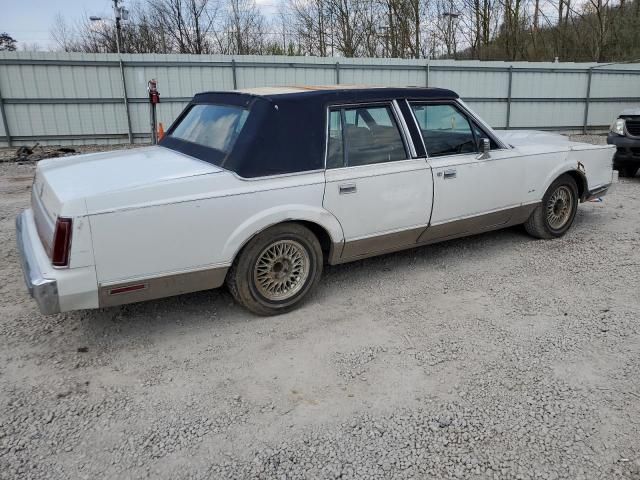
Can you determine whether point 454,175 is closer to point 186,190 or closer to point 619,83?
point 186,190

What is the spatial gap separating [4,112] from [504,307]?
A: 13885 millimetres

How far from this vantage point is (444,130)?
466 cm

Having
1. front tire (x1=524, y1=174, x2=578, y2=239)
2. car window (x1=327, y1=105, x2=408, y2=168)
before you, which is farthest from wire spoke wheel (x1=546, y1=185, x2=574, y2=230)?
car window (x1=327, y1=105, x2=408, y2=168)

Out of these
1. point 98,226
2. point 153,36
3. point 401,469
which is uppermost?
point 153,36

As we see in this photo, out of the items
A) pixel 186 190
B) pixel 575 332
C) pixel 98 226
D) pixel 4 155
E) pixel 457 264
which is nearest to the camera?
pixel 98 226

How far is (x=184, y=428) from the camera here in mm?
2689

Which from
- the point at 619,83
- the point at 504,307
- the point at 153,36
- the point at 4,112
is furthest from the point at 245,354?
the point at 153,36

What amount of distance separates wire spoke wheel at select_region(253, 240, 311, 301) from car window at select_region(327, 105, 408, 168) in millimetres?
710

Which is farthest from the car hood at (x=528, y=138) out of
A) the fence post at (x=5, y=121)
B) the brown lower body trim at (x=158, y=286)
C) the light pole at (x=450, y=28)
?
the light pole at (x=450, y=28)

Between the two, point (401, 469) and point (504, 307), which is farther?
point (504, 307)

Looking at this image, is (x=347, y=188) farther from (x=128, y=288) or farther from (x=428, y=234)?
(x=128, y=288)

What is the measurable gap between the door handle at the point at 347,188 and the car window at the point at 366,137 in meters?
0.17

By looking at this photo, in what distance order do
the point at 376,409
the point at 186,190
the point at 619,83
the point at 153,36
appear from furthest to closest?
the point at 153,36
the point at 619,83
the point at 186,190
the point at 376,409

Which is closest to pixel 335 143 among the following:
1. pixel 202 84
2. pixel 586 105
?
pixel 202 84
